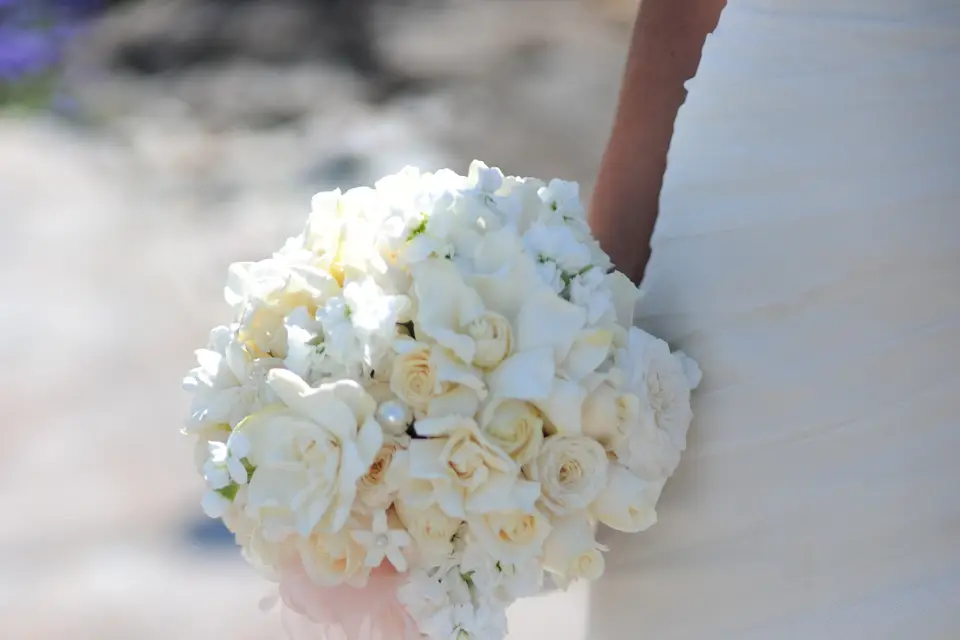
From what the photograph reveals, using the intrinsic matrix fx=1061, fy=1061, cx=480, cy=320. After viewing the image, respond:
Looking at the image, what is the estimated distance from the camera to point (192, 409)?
2.87 ft

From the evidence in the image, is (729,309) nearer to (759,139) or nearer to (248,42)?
(759,139)

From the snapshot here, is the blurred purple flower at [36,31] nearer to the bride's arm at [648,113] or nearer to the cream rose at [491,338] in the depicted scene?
the bride's arm at [648,113]

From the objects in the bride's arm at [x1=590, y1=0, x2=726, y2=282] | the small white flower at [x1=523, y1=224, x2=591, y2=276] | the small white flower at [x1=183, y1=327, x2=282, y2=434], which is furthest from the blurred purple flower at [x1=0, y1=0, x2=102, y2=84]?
the small white flower at [x1=523, y1=224, x2=591, y2=276]

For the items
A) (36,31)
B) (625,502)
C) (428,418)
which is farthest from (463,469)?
(36,31)

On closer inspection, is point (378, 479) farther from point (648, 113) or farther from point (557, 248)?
point (648, 113)

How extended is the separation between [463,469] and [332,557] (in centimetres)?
12

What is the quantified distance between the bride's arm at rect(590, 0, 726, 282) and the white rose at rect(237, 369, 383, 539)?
46 centimetres

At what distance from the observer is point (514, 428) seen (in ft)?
2.64

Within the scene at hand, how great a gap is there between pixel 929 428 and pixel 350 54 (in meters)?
5.10

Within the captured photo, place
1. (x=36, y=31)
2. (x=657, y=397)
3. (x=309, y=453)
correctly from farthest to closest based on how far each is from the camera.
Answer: (x=36, y=31) < (x=657, y=397) < (x=309, y=453)

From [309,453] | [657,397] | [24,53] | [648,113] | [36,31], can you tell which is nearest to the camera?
[309,453]

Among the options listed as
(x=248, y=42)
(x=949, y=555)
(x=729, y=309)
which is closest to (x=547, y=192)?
(x=729, y=309)

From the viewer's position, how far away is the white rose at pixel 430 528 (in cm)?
80

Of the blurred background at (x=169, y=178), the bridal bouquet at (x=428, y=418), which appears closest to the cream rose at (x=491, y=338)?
the bridal bouquet at (x=428, y=418)
